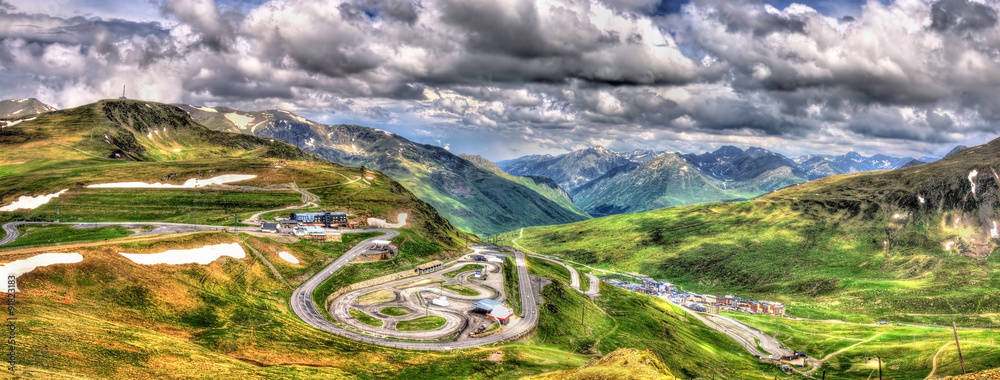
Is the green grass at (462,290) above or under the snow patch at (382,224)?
under

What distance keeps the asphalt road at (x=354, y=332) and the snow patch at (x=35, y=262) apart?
127ft

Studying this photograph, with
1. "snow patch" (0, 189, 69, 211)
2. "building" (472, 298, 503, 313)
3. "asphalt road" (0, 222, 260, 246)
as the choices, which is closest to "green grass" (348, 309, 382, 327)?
"building" (472, 298, 503, 313)

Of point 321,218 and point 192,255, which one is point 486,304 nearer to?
point 192,255

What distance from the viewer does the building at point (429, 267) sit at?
497ft

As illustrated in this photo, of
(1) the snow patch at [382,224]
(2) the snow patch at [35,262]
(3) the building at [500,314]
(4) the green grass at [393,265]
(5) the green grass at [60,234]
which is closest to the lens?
(2) the snow patch at [35,262]

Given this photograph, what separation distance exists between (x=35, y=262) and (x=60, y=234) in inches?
3080

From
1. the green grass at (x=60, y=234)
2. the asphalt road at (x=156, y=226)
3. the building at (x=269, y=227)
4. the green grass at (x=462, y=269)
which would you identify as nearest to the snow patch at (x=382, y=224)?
the green grass at (x=462, y=269)

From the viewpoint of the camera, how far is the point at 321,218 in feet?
570

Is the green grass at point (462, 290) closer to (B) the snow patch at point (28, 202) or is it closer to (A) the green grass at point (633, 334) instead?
(A) the green grass at point (633, 334)

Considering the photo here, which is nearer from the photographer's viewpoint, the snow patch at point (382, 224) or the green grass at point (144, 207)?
the green grass at point (144, 207)

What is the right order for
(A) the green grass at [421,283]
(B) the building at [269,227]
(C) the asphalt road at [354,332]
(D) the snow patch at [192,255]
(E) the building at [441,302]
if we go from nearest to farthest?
(C) the asphalt road at [354,332] < (D) the snow patch at [192,255] < (E) the building at [441,302] < (A) the green grass at [421,283] < (B) the building at [269,227]

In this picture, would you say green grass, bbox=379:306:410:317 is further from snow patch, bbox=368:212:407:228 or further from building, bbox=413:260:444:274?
snow patch, bbox=368:212:407:228

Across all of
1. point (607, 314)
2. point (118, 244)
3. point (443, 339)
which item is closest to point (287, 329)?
point (443, 339)

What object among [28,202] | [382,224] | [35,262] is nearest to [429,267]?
[382,224]
